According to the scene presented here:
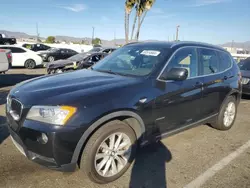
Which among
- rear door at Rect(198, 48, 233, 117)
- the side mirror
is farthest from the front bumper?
rear door at Rect(198, 48, 233, 117)

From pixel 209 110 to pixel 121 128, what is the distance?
2060 mm

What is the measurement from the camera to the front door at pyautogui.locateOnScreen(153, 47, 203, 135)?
10.6ft

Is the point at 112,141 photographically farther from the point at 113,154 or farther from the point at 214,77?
the point at 214,77

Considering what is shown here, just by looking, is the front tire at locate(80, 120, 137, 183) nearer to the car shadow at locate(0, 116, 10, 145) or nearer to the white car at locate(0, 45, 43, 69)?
the car shadow at locate(0, 116, 10, 145)

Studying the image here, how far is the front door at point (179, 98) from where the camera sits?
10.6 ft

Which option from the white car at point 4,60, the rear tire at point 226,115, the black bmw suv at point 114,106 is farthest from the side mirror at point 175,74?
the white car at point 4,60

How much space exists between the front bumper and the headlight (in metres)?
0.07

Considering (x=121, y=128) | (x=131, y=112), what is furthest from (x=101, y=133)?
(x=131, y=112)

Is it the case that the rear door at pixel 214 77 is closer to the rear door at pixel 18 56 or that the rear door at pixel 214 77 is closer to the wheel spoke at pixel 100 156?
the wheel spoke at pixel 100 156

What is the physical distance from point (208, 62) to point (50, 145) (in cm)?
307

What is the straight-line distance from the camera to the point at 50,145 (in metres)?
2.43

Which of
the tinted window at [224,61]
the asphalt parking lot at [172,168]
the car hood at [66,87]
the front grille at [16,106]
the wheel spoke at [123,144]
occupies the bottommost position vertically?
the asphalt parking lot at [172,168]

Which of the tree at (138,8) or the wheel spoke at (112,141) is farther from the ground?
the tree at (138,8)

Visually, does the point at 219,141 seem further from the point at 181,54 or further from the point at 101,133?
the point at 101,133
